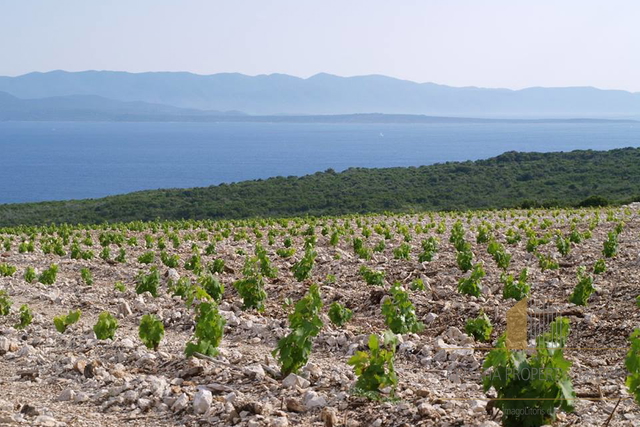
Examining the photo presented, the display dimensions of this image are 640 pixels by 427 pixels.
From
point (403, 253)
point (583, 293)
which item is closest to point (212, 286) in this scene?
point (583, 293)

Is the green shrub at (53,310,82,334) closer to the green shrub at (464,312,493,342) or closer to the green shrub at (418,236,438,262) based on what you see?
the green shrub at (464,312,493,342)

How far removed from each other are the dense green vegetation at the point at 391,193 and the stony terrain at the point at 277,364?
114 feet

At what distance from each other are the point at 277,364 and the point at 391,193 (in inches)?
2202

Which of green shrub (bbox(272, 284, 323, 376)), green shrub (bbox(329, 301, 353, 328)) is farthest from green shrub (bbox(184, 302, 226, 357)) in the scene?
green shrub (bbox(329, 301, 353, 328))

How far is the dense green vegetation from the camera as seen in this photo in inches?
2176

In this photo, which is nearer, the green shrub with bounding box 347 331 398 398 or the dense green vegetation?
the green shrub with bounding box 347 331 398 398

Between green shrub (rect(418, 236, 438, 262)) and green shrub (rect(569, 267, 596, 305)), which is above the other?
green shrub (rect(569, 267, 596, 305))

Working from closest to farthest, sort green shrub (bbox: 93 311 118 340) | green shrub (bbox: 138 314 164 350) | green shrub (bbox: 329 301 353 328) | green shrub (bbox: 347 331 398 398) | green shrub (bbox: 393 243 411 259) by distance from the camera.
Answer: green shrub (bbox: 347 331 398 398)
green shrub (bbox: 138 314 164 350)
green shrub (bbox: 93 311 118 340)
green shrub (bbox: 329 301 353 328)
green shrub (bbox: 393 243 411 259)

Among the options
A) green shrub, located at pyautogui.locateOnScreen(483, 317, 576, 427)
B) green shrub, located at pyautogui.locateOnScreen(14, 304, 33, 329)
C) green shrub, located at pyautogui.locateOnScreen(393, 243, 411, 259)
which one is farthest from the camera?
green shrub, located at pyautogui.locateOnScreen(393, 243, 411, 259)

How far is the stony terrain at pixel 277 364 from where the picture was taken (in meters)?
5.68

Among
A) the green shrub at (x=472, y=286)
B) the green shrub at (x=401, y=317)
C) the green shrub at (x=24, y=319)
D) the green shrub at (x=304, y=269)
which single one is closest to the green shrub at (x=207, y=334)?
the green shrub at (x=401, y=317)

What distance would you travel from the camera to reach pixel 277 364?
690 centimetres

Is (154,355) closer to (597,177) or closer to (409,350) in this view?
(409,350)

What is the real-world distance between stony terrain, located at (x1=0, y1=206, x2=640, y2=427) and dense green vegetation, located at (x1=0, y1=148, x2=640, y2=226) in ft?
114
